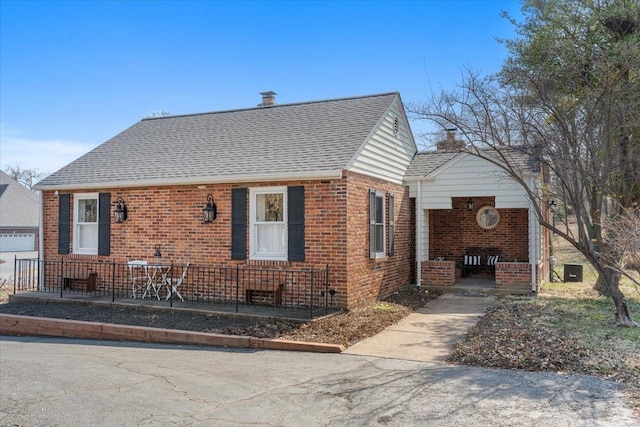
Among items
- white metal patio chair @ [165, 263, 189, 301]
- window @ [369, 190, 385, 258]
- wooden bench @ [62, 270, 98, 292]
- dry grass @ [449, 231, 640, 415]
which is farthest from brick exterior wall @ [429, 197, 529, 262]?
wooden bench @ [62, 270, 98, 292]

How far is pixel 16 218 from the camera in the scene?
118ft

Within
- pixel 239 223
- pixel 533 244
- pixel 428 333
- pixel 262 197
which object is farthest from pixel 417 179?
pixel 428 333

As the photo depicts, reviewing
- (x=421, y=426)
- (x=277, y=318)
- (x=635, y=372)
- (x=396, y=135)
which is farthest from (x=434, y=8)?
(x=421, y=426)

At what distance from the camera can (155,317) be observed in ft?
31.3

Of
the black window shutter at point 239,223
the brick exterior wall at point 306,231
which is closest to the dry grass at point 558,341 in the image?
the brick exterior wall at point 306,231

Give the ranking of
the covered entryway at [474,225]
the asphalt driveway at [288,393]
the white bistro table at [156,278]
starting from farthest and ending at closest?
1. the covered entryway at [474,225]
2. the white bistro table at [156,278]
3. the asphalt driveway at [288,393]

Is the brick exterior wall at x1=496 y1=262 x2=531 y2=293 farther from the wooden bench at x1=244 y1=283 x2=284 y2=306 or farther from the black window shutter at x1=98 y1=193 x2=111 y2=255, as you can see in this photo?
the black window shutter at x1=98 y1=193 x2=111 y2=255

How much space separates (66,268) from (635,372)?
483 inches

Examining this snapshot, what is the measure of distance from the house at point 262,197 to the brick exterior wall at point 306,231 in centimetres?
2

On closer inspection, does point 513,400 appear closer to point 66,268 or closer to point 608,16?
point 608,16

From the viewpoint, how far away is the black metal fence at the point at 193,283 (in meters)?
10.1

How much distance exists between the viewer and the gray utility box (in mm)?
15445

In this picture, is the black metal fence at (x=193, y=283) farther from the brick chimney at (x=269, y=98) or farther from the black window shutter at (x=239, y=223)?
the brick chimney at (x=269, y=98)

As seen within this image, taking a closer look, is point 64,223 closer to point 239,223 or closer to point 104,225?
point 104,225
